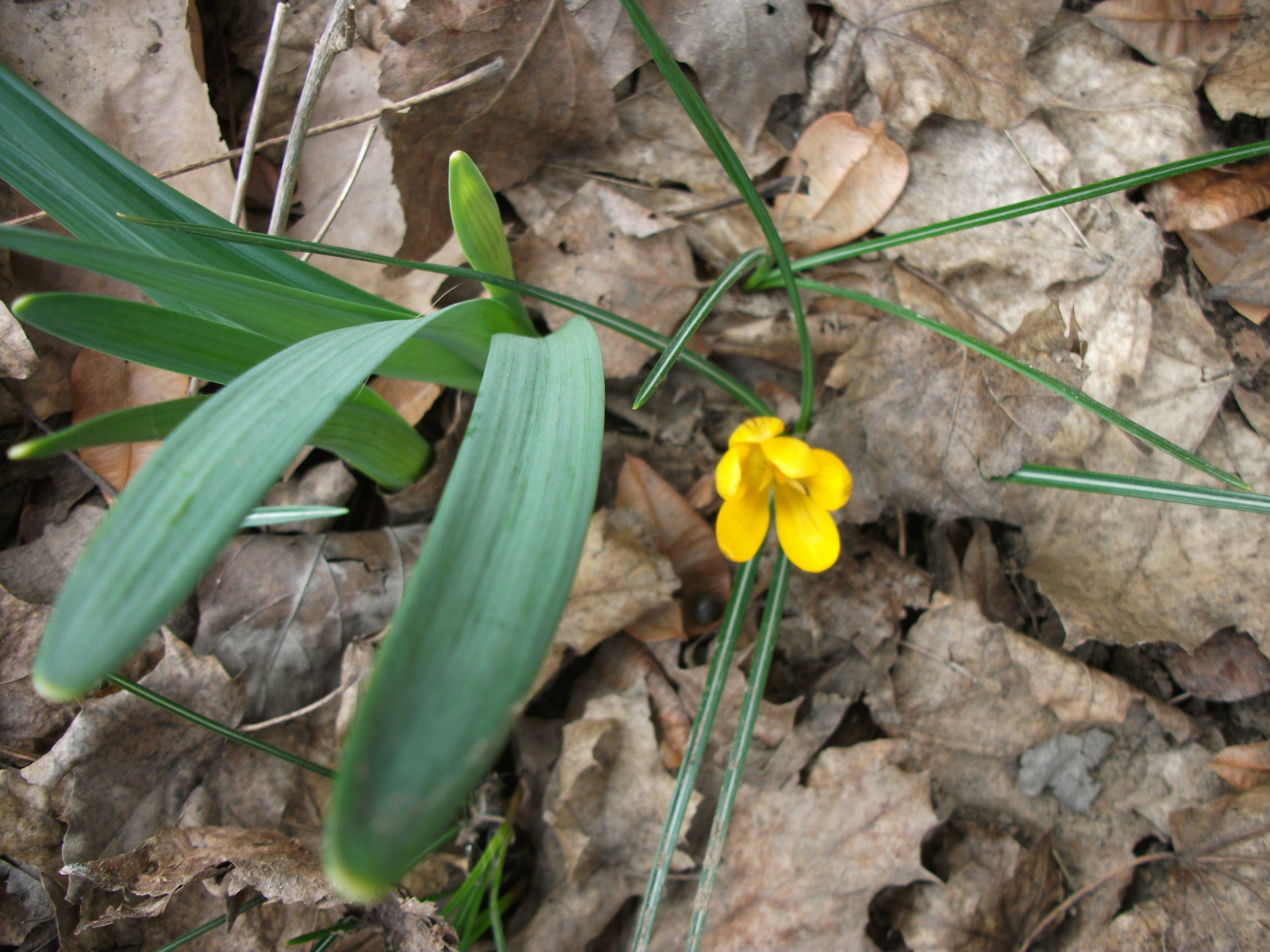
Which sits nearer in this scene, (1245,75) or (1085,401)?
(1085,401)

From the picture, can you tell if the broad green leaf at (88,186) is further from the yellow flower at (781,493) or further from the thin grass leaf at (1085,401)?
the thin grass leaf at (1085,401)

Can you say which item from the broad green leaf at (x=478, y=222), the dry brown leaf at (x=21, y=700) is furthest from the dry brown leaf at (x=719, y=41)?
the dry brown leaf at (x=21, y=700)

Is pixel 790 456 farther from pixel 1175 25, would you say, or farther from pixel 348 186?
pixel 1175 25

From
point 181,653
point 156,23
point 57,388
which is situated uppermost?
point 156,23

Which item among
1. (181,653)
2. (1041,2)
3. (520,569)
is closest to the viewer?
(520,569)

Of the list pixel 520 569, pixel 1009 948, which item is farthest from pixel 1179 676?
pixel 520 569

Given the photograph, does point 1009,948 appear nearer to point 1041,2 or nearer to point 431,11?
point 1041,2

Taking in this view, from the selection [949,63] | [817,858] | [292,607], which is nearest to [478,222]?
[292,607]
